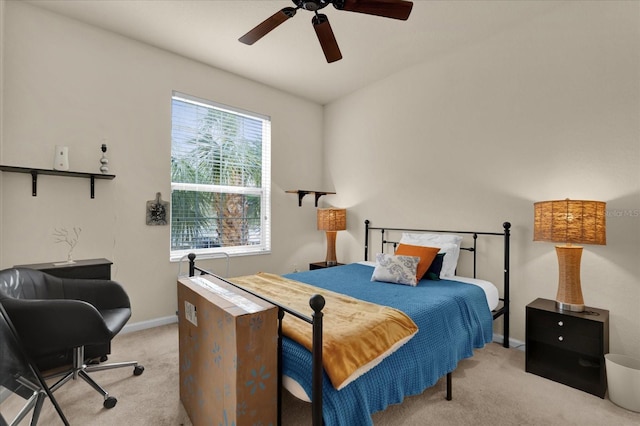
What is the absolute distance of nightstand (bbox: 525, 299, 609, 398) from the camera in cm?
203

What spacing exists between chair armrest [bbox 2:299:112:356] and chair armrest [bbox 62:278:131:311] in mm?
515

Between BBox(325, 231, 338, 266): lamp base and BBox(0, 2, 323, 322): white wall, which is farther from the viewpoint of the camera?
BBox(325, 231, 338, 266): lamp base

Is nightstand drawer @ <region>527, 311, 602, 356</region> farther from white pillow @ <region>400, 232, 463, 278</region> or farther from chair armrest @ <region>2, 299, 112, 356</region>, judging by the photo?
chair armrest @ <region>2, 299, 112, 356</region>

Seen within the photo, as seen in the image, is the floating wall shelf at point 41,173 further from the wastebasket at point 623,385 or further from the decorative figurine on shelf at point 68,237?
the wastebasket at point 623,385

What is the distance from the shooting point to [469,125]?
121 inches

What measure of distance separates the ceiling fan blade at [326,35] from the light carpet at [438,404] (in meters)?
2.25

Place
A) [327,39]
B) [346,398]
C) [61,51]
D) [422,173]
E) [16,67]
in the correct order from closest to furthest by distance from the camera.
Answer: [346,398] → [327,39] → [16,67] → [61,51] → [422,173]

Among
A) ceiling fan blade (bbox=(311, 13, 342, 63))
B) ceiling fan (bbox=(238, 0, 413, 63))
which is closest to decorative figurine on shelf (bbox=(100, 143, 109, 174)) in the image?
ceiling fan (bbox=(238, 0, 413, 63))

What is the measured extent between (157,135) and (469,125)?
3.16 meters

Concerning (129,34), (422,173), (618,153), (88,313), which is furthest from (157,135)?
(618,153)

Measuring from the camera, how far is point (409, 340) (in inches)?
66.2

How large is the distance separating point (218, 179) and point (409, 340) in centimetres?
284

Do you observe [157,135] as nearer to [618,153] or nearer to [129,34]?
[129,34]

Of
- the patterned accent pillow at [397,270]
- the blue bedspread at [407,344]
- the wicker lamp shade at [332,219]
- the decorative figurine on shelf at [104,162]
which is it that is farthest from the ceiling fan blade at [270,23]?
the wicker lamp shade at [332,219]
